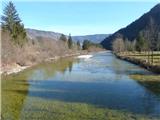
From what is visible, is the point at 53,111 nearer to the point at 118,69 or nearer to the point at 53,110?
the point at 53,110

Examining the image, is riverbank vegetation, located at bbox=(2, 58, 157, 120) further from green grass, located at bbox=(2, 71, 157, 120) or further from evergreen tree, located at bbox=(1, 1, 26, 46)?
evergreen tree, located at bbox=(1, 1, 26, 46)

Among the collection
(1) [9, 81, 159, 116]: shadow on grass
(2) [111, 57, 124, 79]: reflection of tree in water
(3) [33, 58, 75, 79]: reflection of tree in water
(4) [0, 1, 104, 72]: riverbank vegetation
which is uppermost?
(4) [0, 1, 104, 72]: riverbank vegetation

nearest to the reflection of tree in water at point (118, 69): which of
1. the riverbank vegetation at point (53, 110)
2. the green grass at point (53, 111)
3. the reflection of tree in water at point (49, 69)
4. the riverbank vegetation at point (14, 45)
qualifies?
the reflection of tree in water at point (49, 69)

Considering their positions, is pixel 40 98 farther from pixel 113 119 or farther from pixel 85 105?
pixel 113 119

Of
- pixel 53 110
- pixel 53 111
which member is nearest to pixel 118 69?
pixel 53 110

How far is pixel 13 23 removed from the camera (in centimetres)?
6412

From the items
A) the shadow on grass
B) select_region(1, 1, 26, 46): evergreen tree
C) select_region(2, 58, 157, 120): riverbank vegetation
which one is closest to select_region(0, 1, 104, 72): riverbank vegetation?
select_region(1, 1, 26, 46): evergreen tree

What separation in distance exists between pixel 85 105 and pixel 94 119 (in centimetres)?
344

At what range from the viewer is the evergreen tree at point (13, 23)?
62.5 metres

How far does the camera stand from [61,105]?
20.5m

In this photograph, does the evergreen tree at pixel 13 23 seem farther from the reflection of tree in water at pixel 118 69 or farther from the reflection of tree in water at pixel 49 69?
the reflection of tree in water at pixel 118 69

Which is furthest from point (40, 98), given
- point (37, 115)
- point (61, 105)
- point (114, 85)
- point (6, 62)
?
point (6, 62)

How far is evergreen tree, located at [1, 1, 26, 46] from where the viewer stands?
62466 millimetres

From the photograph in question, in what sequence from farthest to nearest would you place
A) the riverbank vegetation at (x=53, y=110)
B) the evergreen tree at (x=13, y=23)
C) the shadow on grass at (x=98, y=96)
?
the evergreen tree at (x=13, y=23) < the shadow on grass at (x=98, y=96) < the riverbank vegetation at (x=53, y=110)
